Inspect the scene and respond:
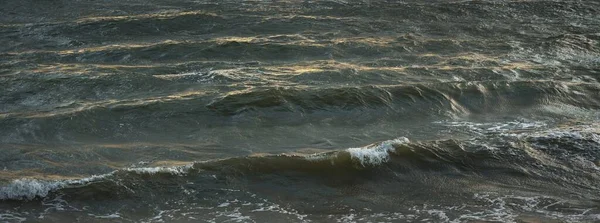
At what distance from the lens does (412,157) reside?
872 cm

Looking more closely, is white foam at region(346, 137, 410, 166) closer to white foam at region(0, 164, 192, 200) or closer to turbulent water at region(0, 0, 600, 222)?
turbulent water at region(0, 0, 600, 222)

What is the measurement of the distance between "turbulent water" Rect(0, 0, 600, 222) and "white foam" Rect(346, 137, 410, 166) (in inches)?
1.1

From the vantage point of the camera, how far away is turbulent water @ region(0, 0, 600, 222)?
7.65 m

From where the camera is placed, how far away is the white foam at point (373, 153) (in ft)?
28.1

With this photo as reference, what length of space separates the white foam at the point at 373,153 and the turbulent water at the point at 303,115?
0.09ft

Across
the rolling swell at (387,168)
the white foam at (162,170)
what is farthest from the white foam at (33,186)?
the white foam at (162,170)

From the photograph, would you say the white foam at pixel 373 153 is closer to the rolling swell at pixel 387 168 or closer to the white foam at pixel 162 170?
the rolling swell at pixel 387 168

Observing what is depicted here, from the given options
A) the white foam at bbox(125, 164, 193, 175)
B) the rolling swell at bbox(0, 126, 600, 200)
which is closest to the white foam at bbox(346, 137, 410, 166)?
the rolling swell at bbox(0, 126, 600, 200)

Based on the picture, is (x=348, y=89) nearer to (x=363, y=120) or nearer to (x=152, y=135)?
(x=363, y=120)

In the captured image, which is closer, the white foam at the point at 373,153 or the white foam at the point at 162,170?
the white foam at the point at 162,170

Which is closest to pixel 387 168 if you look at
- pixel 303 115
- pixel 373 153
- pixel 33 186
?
pixel 373 153

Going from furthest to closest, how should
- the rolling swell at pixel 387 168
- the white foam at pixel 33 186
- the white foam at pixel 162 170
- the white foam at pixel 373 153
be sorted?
the white foam at pixel 373 153 < the white foam at pixel 162 170 < the rolling swell at pixel 387 168 < the white foam at pixel 33 186

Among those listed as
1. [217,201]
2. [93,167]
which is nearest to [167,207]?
[217,201]

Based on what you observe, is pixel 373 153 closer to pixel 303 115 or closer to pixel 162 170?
pixel 303 115
